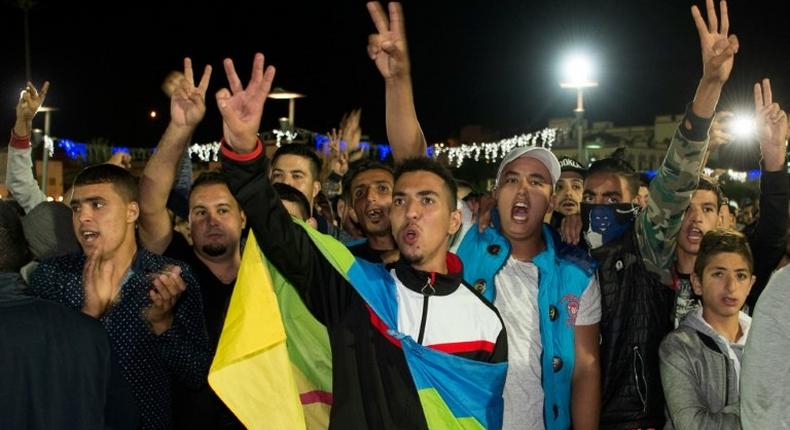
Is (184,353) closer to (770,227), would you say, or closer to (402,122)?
(402,122)

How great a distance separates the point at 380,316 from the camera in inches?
131

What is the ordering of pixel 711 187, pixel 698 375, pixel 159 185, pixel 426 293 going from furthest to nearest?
pixel 711 187 < pixel 159 185 < pixel 698 375 < pixel 426 293

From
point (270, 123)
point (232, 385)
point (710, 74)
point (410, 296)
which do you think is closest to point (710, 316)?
point (710, 74)

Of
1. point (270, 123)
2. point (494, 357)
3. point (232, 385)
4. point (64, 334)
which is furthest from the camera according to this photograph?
point (270, 123)

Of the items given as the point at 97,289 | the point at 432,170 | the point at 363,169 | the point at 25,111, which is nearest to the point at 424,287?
the point at 432,170

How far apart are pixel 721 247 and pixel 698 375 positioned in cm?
72

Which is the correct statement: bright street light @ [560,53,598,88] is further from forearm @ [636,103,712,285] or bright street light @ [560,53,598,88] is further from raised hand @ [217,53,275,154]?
raised hand @ [217,53,275,154]

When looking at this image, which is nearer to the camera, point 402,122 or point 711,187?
point 402,122

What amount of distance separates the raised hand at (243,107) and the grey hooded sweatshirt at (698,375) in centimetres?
244

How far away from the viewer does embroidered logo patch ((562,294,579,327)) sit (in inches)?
158

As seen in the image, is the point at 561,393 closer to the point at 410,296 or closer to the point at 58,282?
the point at 410,296

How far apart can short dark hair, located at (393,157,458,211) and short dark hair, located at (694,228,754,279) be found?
4.85 feet

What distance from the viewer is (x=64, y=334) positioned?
2969 millimetres

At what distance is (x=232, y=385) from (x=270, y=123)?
86.2 ft
